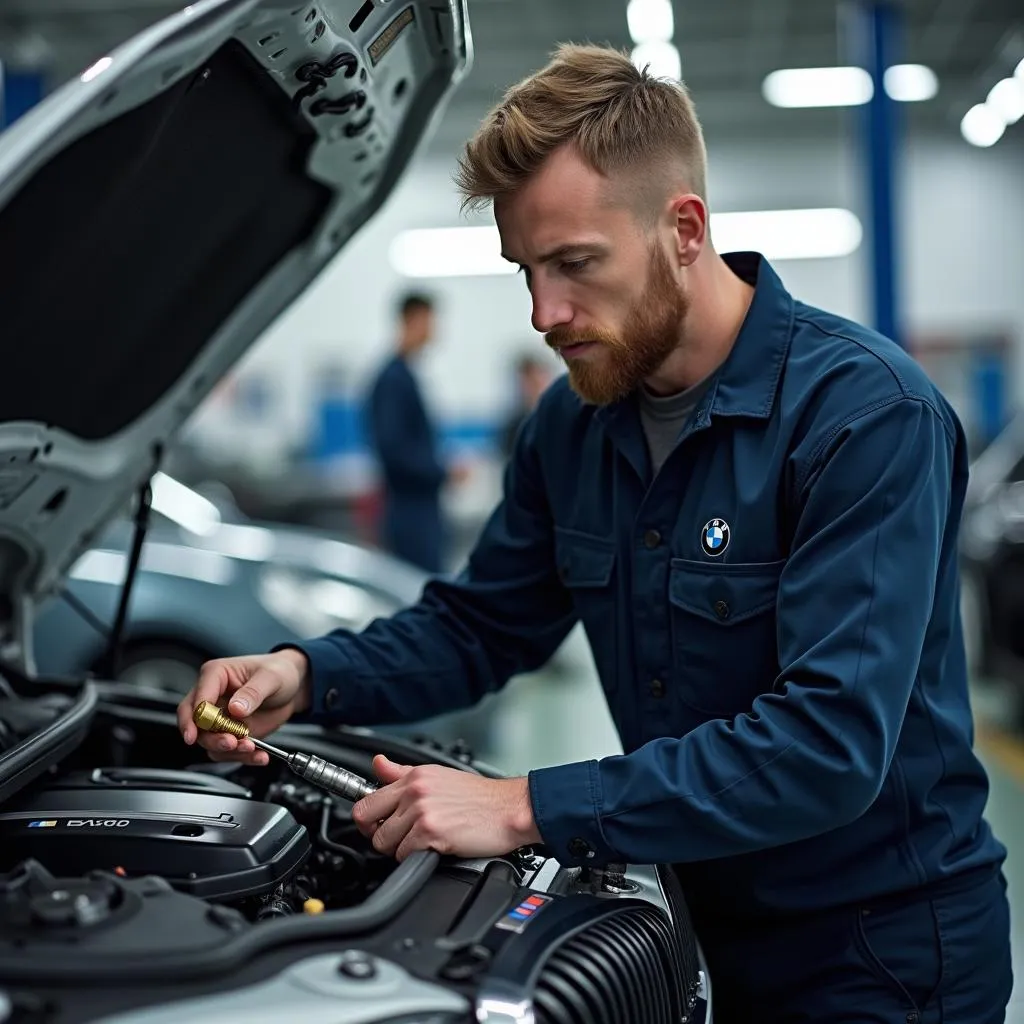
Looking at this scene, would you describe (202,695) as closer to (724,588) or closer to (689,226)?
(724,588)

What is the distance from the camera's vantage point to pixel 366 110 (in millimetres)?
1560

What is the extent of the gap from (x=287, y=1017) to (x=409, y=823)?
1.01 ft

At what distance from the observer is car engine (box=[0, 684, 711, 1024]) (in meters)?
0.89

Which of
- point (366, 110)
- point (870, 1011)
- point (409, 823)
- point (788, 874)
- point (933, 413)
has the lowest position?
point (870, 1011)

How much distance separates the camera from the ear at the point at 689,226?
4.38ft

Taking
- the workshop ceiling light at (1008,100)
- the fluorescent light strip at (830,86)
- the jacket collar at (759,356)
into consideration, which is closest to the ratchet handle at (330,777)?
the jacket collar at (759,356)

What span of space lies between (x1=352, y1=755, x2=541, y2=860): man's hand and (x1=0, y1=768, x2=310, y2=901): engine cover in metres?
0.12

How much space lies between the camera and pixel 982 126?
11734 millimetres

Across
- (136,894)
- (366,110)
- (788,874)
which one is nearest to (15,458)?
(366,110)

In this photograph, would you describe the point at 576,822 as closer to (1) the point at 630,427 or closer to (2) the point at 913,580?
(2) the point at 913,580

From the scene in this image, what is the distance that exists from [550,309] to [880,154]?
568cm

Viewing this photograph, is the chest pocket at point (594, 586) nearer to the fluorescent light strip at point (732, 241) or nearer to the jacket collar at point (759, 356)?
the jacket collar at point (759, 356)

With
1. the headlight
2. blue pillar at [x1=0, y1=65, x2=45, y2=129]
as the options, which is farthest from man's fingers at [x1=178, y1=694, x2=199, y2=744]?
blue pillar at [x1=0, y1=65, x2=45, y2=129]

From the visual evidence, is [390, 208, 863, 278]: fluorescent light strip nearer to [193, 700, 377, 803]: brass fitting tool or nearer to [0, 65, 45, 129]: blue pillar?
[0, 65, 45, 129]: blue pillar
